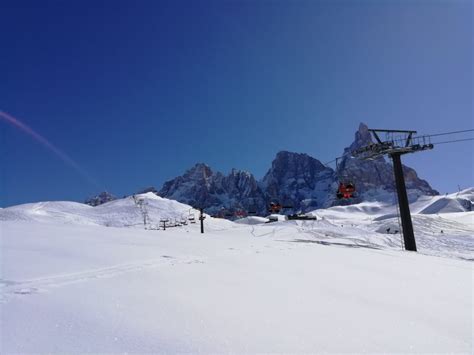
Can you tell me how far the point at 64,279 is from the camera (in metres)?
3.86

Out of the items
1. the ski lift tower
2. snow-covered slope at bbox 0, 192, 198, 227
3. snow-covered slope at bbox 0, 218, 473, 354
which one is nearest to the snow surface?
snow-covered slope at bbox 0, 218, 473, 354

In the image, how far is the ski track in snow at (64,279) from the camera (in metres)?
3.27

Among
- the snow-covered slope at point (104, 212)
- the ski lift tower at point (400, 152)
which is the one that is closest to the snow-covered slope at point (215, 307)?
the ski lift tower at point (400, 152)

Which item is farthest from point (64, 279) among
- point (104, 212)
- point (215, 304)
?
point (104, 212)

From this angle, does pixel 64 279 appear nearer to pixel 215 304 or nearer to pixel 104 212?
pixel 215 304

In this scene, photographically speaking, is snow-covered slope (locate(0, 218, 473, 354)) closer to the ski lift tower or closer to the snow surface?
the snow surface

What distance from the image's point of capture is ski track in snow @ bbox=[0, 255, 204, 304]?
3.27 meters

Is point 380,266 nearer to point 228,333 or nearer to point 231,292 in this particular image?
point 231,292

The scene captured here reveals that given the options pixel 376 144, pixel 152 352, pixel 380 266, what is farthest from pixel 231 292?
pixel 376 144

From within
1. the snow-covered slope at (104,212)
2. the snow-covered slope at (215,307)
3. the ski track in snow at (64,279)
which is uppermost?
the snow-covered slope at (104,212)

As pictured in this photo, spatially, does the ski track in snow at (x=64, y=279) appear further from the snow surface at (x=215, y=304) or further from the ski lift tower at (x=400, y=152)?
the ski lift tower at (x=400, y=152)

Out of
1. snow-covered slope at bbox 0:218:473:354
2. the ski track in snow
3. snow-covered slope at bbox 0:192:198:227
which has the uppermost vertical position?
snow-covered slope at bbox 0:192:198:227

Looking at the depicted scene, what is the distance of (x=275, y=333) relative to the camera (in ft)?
8.43

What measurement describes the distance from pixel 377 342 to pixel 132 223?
203 ft
